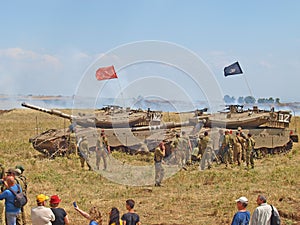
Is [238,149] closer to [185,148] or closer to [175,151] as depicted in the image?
[185,148]

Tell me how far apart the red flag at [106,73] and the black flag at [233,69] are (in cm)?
669

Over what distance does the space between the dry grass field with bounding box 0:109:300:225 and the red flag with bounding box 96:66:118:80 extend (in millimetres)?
4218

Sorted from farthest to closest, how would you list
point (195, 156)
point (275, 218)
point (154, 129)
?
point (154, 129) → point (195, 156) → point (275, 218)

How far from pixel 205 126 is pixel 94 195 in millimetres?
11186

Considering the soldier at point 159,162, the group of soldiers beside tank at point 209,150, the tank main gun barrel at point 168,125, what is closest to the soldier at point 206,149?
the group of soldiers beside tank at point 209,150

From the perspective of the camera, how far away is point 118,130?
23.2 meters

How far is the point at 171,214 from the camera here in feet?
36.4

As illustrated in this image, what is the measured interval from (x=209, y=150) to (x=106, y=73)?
613cm

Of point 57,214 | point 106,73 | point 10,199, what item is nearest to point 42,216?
point 57,214

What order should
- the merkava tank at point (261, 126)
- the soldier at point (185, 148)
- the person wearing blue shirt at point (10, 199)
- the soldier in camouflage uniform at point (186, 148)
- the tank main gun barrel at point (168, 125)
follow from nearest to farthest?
the person wearing blue shirt at point (10, 199)
the soldier at point (185, 148)
the soldier in camouflage uniform at point (186, 148)
the tank main gun barrel at point (168, 125)
the merkava tank at point (261, 126)

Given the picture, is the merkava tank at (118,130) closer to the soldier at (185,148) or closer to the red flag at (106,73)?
the soldier at (185,148)

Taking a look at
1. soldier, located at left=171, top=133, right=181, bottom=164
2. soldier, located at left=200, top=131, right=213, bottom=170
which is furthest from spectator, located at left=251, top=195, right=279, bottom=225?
soldier, located at left=171, top=133, right=181, bottom=164

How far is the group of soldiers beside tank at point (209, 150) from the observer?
18.8 metres

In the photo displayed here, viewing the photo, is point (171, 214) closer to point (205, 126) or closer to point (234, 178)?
point (234, 178)
